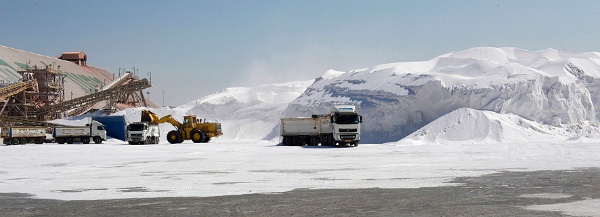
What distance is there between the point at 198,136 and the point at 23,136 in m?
14.5

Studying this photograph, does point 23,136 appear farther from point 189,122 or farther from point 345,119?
point 345,119

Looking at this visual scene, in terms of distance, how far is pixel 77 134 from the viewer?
166 ft

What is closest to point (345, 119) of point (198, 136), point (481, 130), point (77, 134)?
point (481, 130)

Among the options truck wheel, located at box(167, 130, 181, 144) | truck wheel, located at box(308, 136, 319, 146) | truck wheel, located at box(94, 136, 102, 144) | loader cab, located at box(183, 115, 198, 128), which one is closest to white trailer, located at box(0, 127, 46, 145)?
truck wheel, located at box(94, 136, 102, 144)

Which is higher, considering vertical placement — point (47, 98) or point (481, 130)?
point (47, 98)

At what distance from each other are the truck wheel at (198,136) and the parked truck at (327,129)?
8.32 meters

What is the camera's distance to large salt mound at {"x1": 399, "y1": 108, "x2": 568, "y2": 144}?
4659 cm

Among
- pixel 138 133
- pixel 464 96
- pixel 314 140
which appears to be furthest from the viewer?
pixel 464 96

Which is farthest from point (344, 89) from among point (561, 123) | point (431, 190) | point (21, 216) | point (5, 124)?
point (21, 216)

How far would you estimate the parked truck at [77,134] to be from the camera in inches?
1983

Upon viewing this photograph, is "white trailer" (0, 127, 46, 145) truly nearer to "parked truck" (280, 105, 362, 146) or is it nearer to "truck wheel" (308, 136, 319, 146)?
"parked truck" (280, 105, 362, 146)

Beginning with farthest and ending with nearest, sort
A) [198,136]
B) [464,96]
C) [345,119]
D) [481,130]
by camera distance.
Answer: [464,96], [198,136], [481,130], [345,119]

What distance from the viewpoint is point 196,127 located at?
51.0 metres

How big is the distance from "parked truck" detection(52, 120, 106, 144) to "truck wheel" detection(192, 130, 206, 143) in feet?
27.8
